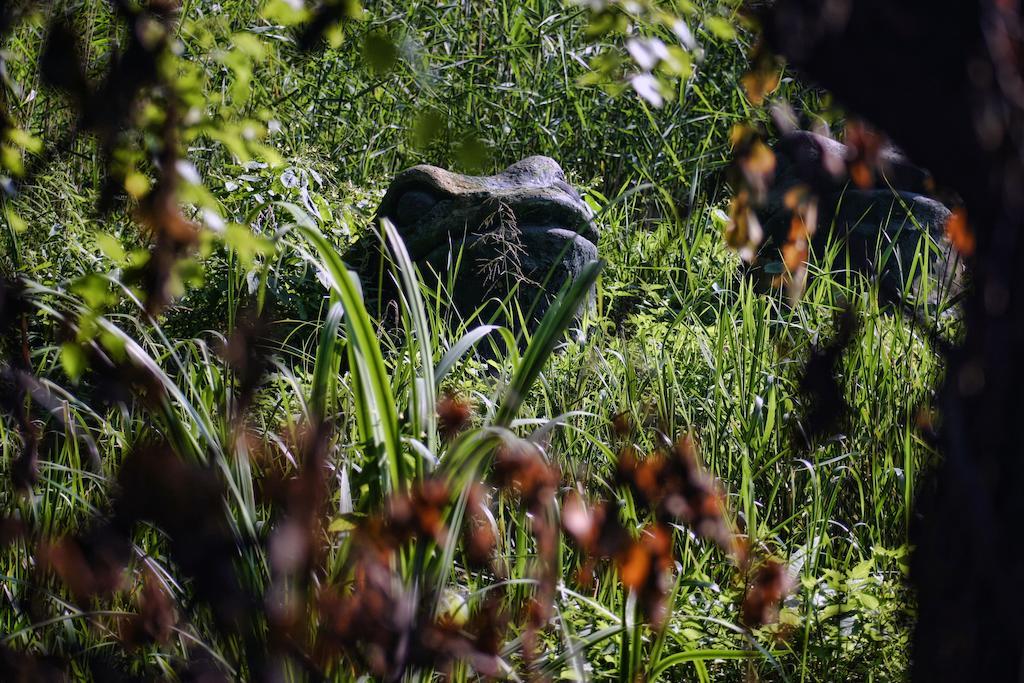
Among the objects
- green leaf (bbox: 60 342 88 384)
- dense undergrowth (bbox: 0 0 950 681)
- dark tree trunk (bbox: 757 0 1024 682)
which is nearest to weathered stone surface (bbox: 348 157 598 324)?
dense undergrowth (bbox: 0 0 950 681)

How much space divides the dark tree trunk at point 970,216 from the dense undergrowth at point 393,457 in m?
0.23

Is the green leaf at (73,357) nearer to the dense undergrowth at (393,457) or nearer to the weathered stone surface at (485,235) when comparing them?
the dense undergrowth at (393,457)

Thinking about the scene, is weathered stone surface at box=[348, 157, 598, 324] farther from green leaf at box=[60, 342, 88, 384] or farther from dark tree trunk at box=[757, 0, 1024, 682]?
dark tree trunk at box=[757, 0, 1024, 682]

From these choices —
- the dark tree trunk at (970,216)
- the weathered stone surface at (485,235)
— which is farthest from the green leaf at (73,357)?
the weathered stone surface at (485,235)

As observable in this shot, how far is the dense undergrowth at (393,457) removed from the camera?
107cm

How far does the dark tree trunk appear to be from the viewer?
2.92 ft

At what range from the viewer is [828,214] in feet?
16.6

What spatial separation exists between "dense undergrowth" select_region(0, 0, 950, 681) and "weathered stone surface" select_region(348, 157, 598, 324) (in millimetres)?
275

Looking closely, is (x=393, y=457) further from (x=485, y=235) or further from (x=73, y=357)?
(x=485, y=235)

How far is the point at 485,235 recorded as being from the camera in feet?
13.7

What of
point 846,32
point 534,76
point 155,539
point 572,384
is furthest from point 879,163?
point 534,76

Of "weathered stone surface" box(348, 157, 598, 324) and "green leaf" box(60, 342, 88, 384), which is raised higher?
"green leaf" box(60, 342, 88, 384)

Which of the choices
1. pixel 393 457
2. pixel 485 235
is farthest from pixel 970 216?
pixel 485 235

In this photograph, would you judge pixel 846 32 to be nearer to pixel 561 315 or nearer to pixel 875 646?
pixel 561 315
